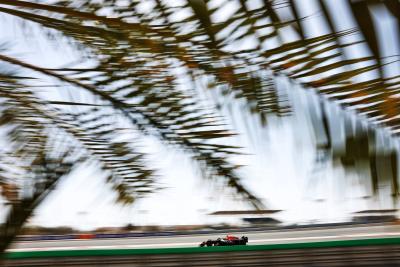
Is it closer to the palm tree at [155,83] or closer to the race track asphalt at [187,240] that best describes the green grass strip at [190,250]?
the race track asphalt at [187,240]

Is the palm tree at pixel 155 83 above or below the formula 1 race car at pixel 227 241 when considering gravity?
below

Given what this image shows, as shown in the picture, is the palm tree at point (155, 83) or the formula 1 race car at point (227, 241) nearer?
the palm tree at point (155, 83)

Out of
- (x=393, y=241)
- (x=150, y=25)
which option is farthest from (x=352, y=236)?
(x=150, y=25)

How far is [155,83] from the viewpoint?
2.77ft

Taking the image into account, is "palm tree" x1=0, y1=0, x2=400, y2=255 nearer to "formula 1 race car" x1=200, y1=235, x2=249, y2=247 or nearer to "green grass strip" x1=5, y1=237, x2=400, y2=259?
"green grass strip" x1=5, y1=237, x2=400, y2=259

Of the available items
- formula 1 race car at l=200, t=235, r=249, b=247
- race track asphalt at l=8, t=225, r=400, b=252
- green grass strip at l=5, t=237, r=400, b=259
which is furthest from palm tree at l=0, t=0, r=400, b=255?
formula 1 race car at l=200, t=235, r=249, b=247

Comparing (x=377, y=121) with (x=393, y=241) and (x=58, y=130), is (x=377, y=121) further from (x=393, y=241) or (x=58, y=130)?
(x=393, y=241)

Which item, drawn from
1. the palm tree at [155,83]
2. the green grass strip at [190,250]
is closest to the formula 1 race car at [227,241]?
the green grass strip at [190,250]

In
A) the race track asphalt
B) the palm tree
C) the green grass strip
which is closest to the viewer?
the palm tree

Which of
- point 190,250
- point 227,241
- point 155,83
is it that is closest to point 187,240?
point 227,241

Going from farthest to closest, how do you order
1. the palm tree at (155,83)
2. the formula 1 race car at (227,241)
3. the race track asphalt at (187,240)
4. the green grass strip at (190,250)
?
1. the formula 1 race car at (227,241)
2. the race track asphalt at (187,240)
3. the green grass strip at (190,250)
4. the palm tree at (155,83)

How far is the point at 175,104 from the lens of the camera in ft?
2.78

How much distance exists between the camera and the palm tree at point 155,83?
0.35m

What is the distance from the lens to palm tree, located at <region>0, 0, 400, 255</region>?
13.9 inches
